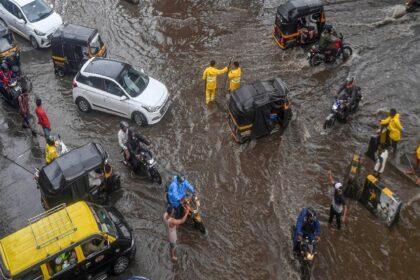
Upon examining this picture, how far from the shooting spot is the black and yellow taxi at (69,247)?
933 cm

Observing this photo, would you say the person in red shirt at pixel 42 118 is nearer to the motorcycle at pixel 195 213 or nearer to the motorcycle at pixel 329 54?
the motorcycle at pixel 195 213

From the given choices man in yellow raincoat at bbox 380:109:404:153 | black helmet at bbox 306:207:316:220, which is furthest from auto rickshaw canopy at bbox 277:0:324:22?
black helmet at bbox 306:207:316:220

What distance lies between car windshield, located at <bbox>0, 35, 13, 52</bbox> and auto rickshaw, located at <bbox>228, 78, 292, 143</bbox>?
10.1 meters

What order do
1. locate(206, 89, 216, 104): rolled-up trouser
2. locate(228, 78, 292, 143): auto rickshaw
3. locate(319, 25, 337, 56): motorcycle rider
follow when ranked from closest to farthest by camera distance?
locate(228, 78, 292, 143): auto rickshaw → locate(206, 89, 216, 104): rolled-up trouser → locate(319, 25, 337, 56): motorcycle rider

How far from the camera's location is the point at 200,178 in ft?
43.4

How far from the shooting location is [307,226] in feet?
32.4

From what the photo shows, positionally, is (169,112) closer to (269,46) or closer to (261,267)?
(269,46)

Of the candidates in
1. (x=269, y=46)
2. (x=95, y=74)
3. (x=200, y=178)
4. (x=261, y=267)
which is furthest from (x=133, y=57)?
(x=261, y=267)

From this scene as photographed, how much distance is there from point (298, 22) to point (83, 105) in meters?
9.04

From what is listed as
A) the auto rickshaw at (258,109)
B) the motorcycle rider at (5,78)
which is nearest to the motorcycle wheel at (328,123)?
the auto rickshaw at (258,109)

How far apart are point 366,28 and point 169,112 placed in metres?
9.66

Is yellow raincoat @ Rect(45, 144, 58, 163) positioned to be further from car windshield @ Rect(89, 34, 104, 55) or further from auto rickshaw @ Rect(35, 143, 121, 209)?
car windshield @ Rect(89, 34, 104, 55)

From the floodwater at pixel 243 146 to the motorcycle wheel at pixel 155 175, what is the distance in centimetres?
20

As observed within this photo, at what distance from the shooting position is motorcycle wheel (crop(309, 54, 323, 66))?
17.1m
